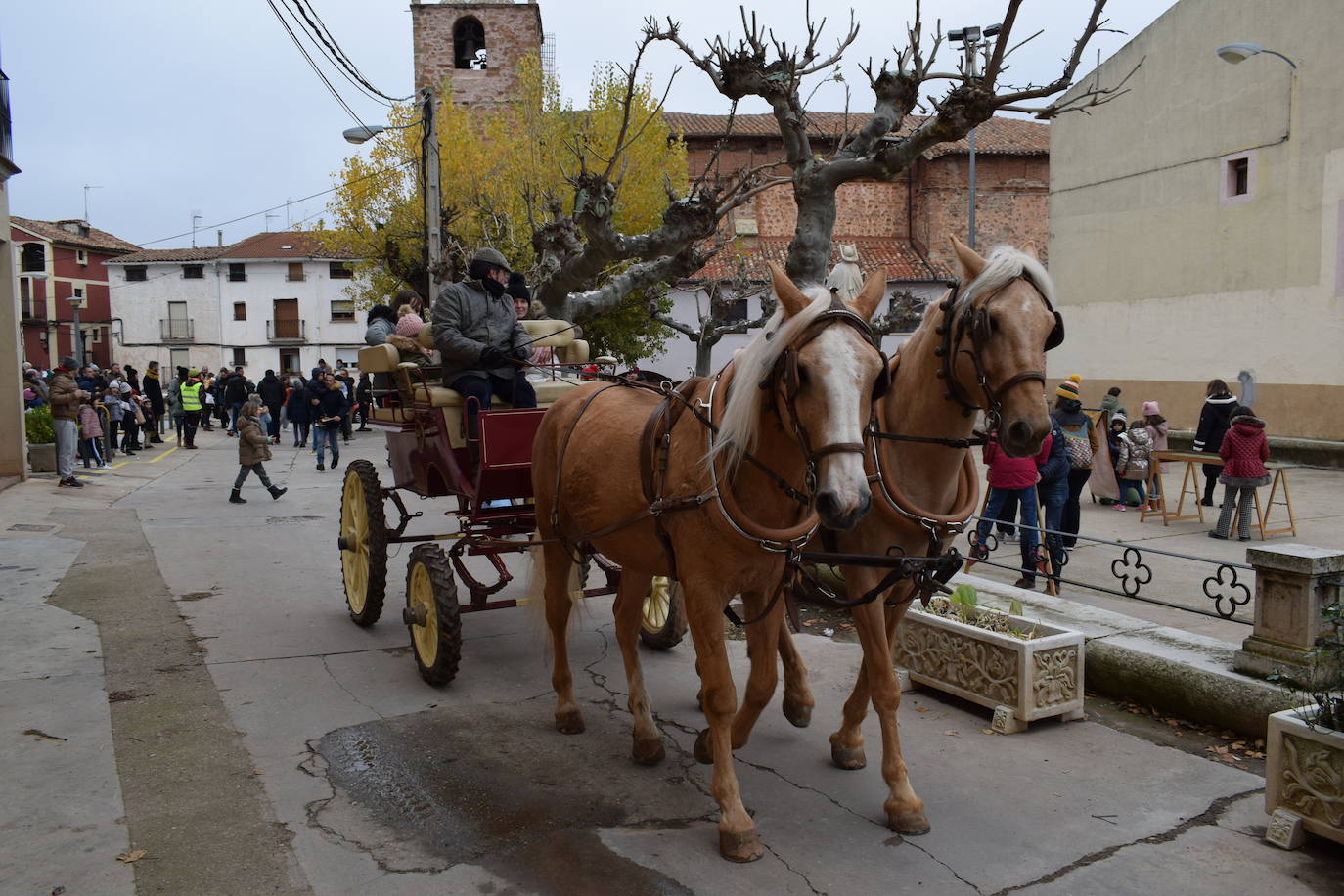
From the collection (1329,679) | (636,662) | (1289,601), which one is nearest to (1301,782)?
(1329,679)

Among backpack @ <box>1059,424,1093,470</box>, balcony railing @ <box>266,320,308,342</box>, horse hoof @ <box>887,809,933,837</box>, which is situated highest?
balcony railing @ <box>266,320,308,342</box>

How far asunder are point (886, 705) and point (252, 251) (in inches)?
2288

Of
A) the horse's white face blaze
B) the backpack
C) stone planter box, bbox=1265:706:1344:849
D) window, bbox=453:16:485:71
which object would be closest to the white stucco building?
window, bbox=453:16:485:71

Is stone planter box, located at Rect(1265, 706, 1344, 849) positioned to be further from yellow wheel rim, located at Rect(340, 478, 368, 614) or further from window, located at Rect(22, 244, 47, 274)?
window, located at Rect(22, 244, 47, 274)

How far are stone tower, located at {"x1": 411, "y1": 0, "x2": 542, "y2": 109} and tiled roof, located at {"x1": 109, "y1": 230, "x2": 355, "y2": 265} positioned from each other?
45.5ft

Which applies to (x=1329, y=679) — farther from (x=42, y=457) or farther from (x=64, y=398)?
(x=42, y=457)

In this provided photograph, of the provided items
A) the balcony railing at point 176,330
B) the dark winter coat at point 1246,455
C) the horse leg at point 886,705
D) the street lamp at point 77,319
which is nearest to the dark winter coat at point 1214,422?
the dark winter coat at point 1246,455

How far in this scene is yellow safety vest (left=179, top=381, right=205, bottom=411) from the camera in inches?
893

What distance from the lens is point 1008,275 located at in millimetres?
4051

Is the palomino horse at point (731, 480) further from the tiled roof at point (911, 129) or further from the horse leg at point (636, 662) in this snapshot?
the tiled roof at point (911, 129)

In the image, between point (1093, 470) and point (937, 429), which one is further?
point (1093, 470)

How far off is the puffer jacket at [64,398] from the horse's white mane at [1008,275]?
14237mm

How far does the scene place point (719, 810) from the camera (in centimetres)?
384

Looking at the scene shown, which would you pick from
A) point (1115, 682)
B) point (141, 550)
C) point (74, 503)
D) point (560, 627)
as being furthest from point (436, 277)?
point (1115, 682)
